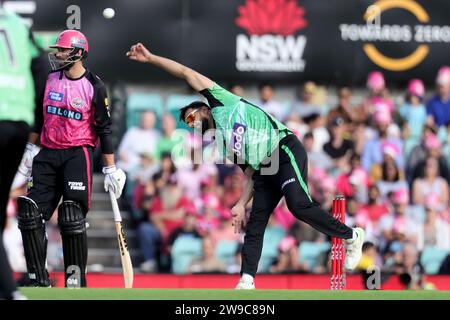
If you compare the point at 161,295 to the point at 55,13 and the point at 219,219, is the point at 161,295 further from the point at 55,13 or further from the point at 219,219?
the point at 55,13

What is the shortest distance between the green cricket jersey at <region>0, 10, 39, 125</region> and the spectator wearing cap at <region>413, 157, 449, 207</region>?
31.2 feet

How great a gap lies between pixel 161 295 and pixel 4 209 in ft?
4.49

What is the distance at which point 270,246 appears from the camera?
15406 millimetres

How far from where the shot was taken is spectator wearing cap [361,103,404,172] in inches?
648

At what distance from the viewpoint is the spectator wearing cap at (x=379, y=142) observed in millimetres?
16453

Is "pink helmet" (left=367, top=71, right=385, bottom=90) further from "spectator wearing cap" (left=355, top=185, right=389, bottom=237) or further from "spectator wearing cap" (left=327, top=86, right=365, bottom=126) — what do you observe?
"spectator wearing cap" (left=355, top=185, right=389, bottom=237)

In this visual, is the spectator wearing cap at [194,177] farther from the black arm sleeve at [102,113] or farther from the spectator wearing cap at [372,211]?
the black arm sleeve at [102,113]

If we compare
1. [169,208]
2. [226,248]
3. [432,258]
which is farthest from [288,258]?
[432,258]

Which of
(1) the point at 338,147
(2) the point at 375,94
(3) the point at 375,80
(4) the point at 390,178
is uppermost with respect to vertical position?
(3) the point at 375,80

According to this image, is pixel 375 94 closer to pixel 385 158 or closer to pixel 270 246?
pixel 385 158

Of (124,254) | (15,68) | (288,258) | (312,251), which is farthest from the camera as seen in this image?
(312,251)

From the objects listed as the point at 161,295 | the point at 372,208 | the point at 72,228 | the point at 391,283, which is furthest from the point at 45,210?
the point at 372,208

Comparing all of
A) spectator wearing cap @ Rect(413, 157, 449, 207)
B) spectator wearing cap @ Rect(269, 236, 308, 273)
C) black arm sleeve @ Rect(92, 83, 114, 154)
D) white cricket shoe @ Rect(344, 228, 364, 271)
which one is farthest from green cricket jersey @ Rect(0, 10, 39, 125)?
spectator wearing cap @ Rect(413, 157, 449, 207)

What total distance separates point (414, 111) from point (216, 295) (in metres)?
9.57
